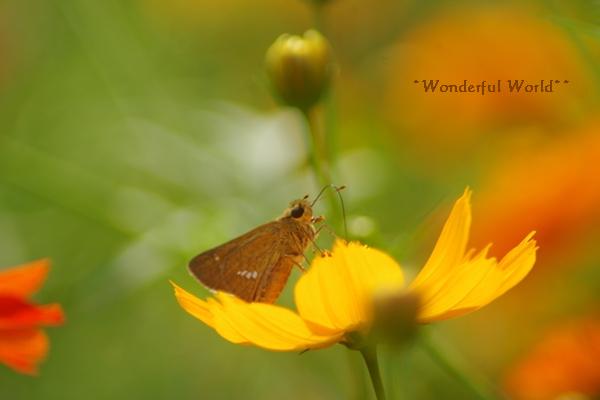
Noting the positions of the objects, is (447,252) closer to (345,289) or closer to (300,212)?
(345,289)

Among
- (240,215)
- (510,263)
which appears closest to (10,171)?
(240,215)

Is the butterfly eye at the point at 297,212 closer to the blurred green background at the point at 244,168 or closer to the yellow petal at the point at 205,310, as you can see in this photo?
the blurred green background at the point at 244,168

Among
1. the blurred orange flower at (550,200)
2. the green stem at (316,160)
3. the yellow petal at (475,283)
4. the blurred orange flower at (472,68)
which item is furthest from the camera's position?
the blurred orange flower at (472,68)

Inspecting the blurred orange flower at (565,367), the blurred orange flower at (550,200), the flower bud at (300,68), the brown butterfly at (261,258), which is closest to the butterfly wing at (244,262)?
the brown butterfly at (261,258)

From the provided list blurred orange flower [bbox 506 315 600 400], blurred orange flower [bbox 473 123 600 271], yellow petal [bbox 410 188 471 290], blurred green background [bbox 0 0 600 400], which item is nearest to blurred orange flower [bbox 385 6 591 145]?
blurred green background [bbox 0 0 600 400]

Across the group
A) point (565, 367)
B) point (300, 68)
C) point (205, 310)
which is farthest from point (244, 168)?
point (205, 310)

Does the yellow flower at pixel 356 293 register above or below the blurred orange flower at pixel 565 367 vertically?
above

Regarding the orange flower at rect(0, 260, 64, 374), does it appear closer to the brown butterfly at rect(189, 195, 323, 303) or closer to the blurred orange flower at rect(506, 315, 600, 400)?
the brown butterfly at rect(189, 195, 323, 303)
